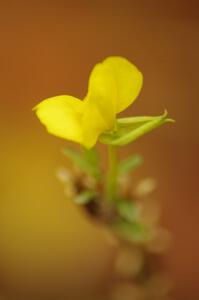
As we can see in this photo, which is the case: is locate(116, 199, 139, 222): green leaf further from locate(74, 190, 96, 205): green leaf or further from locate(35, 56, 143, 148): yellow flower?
locate(35, 56, 143, 148): yellow flower

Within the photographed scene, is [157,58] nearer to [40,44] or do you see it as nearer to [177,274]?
[40,44]

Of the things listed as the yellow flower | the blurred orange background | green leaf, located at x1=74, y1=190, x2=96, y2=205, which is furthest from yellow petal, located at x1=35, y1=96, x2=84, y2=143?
the blurred orange background

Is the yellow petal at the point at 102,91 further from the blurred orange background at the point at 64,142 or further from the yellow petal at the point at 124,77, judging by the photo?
the blurred orange background at the point at 64,142

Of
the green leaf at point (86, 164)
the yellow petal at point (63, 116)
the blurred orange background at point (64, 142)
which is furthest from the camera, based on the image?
the blurred orange background at point (64, 142)

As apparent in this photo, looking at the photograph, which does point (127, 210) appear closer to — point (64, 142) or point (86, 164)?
point (86, 164)

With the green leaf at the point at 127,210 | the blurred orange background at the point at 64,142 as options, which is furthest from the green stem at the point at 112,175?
the blurred orange background at the point at 64,142
